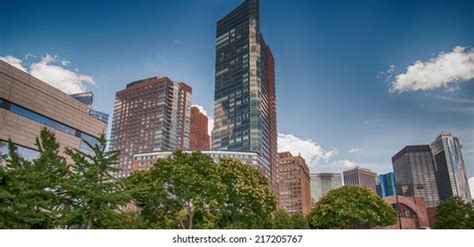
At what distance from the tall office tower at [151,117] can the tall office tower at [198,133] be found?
156 inches

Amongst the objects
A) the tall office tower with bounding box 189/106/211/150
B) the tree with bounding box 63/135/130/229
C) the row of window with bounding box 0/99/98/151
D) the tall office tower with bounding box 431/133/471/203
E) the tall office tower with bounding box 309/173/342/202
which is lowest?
the tree with bounding box 63/135/130/229

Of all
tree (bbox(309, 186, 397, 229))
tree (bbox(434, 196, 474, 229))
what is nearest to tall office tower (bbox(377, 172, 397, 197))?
tree (bbox(434, 196, 474, 229))

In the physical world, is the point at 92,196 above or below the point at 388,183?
below

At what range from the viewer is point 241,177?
1964 cm

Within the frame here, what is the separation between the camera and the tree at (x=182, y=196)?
17719 mm

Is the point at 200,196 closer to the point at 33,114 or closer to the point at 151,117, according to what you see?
the point at 33,114

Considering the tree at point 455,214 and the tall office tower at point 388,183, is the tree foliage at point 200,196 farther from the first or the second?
the tall office tower at point 388,183

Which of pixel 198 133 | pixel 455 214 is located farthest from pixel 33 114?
pixel 198 133

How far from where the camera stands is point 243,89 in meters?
115

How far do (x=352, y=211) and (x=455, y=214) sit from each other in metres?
6.71

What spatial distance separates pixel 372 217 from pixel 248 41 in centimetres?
9311

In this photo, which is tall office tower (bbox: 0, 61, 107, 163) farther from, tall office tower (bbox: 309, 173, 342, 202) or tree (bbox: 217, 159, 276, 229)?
tall office tower (bbox: 309, 173, 342, 202)

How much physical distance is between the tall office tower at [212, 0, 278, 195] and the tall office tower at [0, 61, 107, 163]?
2946 inches

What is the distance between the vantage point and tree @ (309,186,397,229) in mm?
26172
